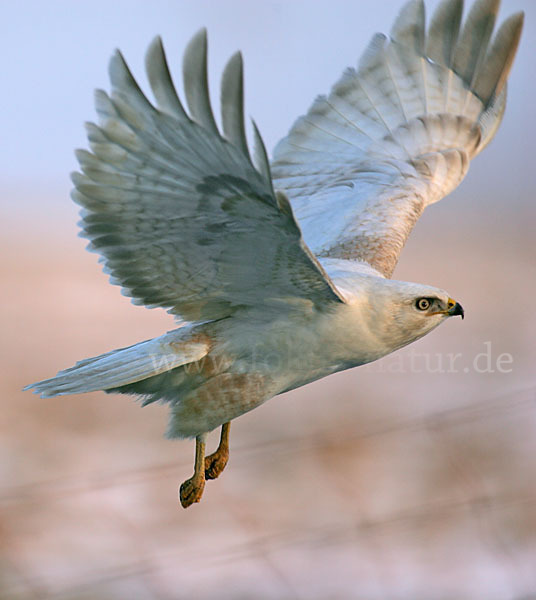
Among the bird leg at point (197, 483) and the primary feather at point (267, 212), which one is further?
the bird leg at point (197, 483)

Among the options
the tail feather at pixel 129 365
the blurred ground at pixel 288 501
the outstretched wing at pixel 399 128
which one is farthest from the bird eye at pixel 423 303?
the blurred ground at pixel 288 501

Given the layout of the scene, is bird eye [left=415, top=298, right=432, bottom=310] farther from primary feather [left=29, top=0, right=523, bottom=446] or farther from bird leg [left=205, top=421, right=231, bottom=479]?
bird leg [left=205, top=421, right=231, bottom=479]

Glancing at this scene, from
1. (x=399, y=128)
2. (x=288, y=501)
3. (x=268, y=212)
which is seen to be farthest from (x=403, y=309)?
(x=288, y=501)

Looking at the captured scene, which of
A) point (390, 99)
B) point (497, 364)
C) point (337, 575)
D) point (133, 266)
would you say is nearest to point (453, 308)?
point (133, 266)

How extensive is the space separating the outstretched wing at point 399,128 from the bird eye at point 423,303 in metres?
0.84

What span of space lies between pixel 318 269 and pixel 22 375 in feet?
30.2

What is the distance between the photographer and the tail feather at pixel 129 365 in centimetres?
270

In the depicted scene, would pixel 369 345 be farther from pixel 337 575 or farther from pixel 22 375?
pixel 22 375

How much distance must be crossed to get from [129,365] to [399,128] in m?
1.83

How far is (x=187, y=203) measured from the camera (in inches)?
95.4

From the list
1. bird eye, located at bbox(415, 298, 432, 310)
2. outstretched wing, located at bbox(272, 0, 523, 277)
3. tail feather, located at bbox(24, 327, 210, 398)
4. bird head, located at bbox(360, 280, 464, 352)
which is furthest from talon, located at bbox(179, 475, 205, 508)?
outstretched wing, located at bbox(272, 0, 523, 277)

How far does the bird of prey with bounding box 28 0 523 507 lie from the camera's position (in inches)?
90.1

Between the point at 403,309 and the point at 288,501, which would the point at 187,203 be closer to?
the point at 403,309

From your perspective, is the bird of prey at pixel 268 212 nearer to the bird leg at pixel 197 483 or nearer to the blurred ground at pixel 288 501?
the bird leg at pixel 197 483
